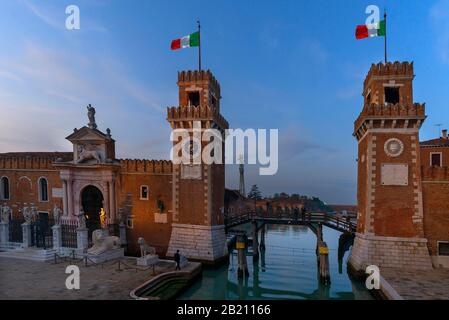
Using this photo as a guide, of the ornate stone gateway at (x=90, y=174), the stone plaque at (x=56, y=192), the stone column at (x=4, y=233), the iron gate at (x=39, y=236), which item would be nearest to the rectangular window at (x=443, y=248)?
the ornate stone gateway at (x=90, y=174)

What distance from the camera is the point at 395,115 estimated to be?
19531 mm

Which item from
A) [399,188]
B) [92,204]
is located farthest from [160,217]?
[399,188]

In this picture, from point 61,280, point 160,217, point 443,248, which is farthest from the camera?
point 160,217

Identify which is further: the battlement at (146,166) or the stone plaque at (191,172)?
the battlement at (146,166)

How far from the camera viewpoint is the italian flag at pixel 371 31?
66.2 ft

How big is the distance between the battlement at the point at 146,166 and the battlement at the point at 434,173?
1888 centimetres

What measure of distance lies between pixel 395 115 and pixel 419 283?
1047 cm

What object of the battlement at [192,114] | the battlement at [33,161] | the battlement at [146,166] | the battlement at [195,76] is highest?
the battlement at [195,76]

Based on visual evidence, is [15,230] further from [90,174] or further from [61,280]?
[61,280]

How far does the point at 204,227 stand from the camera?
2303 centimetres

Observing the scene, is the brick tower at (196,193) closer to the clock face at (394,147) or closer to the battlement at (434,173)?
the clock face at (394,147)

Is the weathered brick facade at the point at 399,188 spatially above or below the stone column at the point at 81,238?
above

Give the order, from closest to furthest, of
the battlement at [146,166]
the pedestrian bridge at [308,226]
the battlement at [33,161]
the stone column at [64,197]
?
the pedestrian bridge at [308,226] < the battlement at [146,166] < the stone column at [64,197] < the battlement at [33,161]
